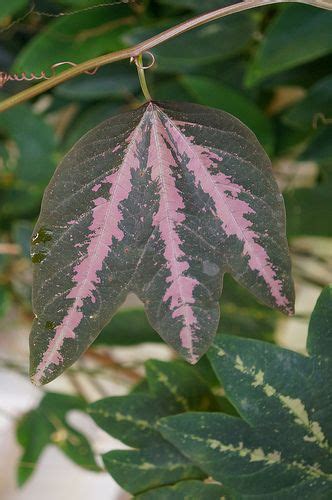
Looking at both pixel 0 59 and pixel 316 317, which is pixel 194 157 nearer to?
pixel 316 317

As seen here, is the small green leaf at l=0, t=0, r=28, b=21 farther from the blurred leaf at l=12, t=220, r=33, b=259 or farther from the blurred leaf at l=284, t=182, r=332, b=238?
the blurred leaf at l=284, t=182, r=332, b=238

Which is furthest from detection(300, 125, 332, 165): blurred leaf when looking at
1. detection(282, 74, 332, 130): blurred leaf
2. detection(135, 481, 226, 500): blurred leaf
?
detection(135, 481, 226, 500): blurred leaf

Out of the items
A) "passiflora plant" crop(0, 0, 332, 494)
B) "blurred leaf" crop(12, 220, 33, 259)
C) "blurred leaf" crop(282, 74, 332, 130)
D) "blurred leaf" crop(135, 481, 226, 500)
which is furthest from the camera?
"blurred leaf" crop(12, 220, 33, 259)

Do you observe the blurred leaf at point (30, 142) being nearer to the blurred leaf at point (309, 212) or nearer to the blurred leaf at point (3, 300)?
the blurred leaf at point (3, 300)

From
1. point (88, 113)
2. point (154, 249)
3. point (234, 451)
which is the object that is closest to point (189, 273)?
point (154, 249)

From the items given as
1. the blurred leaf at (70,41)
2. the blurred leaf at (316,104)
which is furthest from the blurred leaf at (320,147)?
the blurred leaf at (70,41)

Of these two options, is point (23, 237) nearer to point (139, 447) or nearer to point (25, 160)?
point (25, 160)
